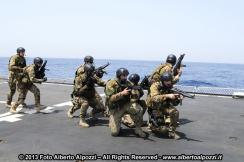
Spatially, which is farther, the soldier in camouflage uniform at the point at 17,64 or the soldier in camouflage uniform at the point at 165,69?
the soldier in camouflage uniform at the point at 17,64

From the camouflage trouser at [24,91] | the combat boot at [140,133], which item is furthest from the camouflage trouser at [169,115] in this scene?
the camouflage trouser at [24,91]

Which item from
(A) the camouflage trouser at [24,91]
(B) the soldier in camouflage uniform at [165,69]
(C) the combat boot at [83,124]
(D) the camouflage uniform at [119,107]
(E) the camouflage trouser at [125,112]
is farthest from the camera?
(A) the camouflage trouser at [24,91]

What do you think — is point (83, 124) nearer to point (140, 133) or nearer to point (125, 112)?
point (125, 112)

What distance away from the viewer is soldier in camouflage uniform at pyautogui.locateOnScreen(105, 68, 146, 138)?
8453 millimetres

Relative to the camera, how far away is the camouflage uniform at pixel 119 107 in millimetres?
8531

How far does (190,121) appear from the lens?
1067cm

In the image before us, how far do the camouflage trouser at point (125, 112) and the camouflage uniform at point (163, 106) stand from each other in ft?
1.24

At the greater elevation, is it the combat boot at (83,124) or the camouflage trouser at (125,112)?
the camouflage trouser at (125,112)

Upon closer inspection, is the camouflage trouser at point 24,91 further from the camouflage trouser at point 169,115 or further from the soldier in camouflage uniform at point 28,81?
the camouflage trouser at point 169,115

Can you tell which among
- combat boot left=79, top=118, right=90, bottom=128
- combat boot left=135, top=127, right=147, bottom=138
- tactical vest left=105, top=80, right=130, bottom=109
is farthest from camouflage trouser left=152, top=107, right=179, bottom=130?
combat boot left=79, top=118, right=90, bottom=128

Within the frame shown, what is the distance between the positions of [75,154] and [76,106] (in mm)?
3310

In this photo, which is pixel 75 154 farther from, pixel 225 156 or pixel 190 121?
pixel 190 121

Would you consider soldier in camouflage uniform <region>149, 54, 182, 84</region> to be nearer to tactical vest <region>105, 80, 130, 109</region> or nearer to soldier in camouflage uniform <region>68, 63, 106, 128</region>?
soldier in camouflage uniform <region>68, 63, 106, 128</region>

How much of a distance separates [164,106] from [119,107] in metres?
1.07
